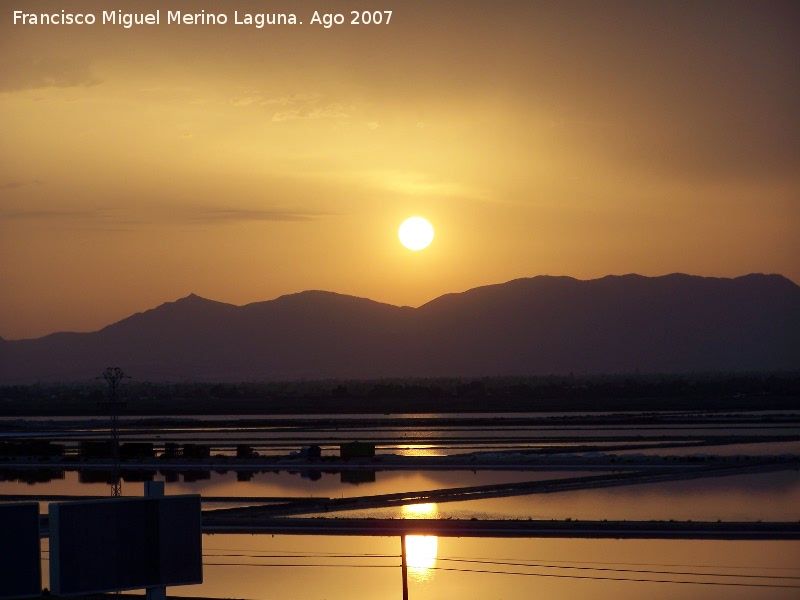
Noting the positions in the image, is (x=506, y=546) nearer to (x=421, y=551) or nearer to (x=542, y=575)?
(x=421, y=551)

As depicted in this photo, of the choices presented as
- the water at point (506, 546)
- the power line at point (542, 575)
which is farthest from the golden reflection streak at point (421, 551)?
the power line at point (542, 575)

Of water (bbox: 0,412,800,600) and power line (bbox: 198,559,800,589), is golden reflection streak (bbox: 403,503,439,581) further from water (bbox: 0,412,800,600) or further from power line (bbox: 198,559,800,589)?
power line (bbox: 198,559,800,589)

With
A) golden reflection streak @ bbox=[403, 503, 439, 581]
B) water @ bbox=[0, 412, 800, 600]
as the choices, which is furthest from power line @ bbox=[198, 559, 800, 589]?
golden reflection streak @ bbox=[403, 503, 439, 581]

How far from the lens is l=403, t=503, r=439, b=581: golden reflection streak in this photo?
24.0 metres

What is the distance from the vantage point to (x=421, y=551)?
88.1ft

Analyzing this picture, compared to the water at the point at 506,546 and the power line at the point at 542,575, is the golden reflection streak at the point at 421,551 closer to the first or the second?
the water at the point at 506,546

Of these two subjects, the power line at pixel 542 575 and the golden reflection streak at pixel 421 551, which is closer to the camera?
the power line at pixel 542 575

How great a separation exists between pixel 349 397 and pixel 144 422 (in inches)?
2373

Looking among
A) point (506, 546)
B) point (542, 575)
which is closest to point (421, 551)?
point (506, 546)

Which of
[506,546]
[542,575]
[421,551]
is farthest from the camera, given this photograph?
[506,546]

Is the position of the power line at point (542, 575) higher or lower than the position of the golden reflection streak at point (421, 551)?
lower

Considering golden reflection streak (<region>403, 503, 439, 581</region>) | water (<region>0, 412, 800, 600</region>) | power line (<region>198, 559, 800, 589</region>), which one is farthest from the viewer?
golden reflection streak (<region>403, 503, 439, 581</region>)

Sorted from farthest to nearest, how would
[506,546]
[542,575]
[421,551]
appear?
Result: [506,546]
[421,551]
[542,575]

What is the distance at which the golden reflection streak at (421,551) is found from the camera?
2400 cm
